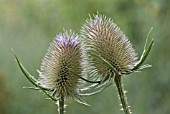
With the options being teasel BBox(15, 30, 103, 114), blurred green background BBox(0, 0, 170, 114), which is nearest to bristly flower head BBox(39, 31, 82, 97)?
teasel BBox(15, 30, 103, 114)

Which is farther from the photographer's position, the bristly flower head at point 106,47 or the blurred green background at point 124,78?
the blurred green background at point 124,78

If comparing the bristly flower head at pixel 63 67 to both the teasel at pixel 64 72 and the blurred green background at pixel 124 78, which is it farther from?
the blurred green background at pixel 124 78

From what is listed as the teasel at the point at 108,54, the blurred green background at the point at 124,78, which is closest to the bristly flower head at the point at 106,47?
the teasel at the point at 108,54

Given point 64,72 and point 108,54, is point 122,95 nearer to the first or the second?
point 108,54

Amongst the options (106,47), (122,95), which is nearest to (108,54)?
(106,47)

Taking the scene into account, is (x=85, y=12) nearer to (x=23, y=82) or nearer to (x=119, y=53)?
(x=23, y=82)

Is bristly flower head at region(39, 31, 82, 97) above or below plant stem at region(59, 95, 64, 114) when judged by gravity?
above

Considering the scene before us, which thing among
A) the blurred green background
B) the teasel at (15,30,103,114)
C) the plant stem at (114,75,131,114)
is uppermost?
the blurred green background

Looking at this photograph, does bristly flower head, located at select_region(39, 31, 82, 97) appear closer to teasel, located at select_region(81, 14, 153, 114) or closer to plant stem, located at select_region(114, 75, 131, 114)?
teasel, located at select_region(81, 14, 153, 114)
